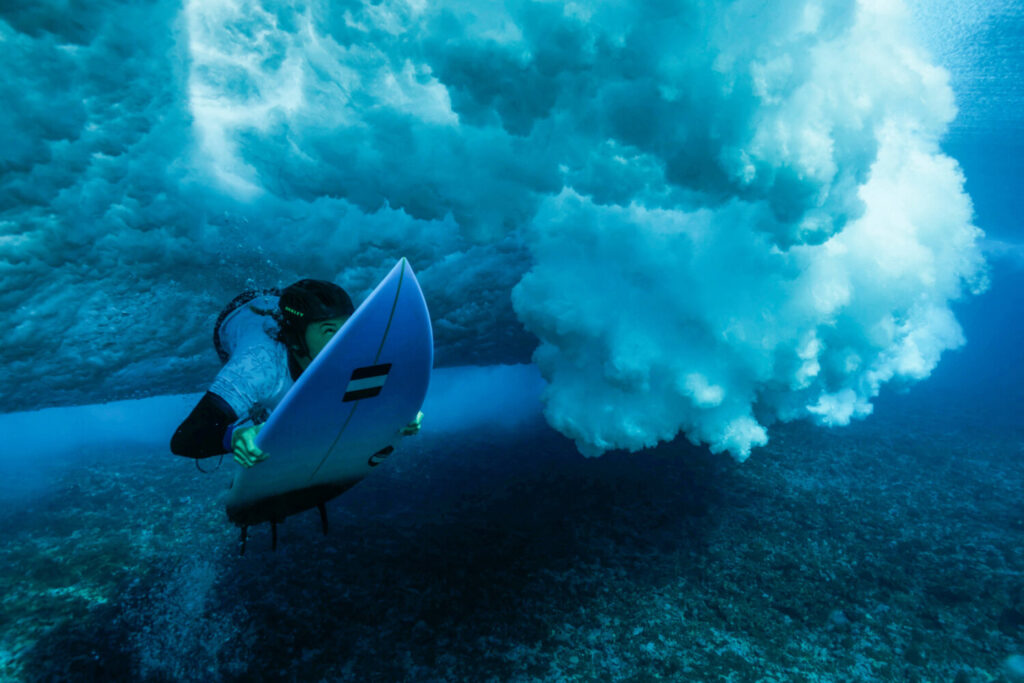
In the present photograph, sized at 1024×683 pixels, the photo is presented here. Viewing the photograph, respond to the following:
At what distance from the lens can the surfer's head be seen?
2.56 meters

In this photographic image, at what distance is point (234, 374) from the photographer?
2.38 meters

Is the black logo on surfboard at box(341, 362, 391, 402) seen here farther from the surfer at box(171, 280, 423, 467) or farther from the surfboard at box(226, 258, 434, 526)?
the surfer at box(171, 280, 423, 467)

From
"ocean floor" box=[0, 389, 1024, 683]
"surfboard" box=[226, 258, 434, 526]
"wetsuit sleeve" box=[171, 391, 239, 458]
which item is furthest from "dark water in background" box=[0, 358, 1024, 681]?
"wetsuit sleeve" box=[171, 391, 239, 458]

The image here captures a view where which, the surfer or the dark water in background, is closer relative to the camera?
the surfer

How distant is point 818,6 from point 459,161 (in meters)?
3.63

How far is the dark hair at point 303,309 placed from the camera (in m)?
2.56

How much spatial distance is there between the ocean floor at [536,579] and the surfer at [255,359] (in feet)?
7.54

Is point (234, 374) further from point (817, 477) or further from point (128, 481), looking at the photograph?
point (817, 477)

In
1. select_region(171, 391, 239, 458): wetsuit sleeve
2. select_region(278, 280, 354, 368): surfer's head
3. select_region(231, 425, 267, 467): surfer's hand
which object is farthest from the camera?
select_region(278, 280, 354, 368): surfer's head

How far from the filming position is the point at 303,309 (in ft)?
8.39

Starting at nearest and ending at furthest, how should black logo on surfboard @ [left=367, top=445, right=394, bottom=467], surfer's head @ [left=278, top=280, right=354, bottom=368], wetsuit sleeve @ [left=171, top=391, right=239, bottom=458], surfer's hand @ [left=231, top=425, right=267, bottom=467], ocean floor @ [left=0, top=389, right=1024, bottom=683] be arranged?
wetsuit sleeve @ [left=171, top=391, right=239, bottom=458], surfer's hand @ [left=231, top=425, right=267, bottom=467], surfer's head @ [left=278, top=280, right=354, bottom=368], black logo on surfboard @ [left=367, top=445, right=394, bottom=467], ocean floor @ [left=0, top=389, right=1024, bottom=683]

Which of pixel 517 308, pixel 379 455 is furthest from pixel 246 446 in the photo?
pixel 517 308

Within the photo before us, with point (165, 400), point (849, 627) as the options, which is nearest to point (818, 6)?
point (849, 627)

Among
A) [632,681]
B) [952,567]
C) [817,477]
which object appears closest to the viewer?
[632,681]
